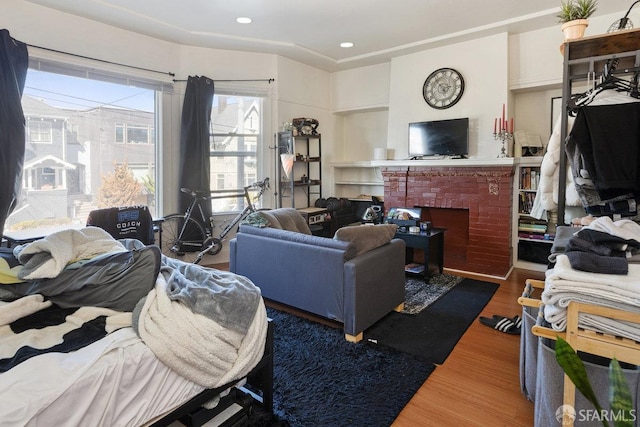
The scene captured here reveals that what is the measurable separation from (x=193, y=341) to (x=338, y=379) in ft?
3.49

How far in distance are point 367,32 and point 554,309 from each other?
12.7ft

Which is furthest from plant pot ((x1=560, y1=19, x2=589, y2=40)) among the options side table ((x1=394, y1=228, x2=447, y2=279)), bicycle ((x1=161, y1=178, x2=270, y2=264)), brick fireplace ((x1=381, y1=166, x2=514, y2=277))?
bicycle ((x1=161, y1=178, x2=270, y2=264))

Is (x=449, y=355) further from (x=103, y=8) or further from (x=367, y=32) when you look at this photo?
(x=103, y=8)

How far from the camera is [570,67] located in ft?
7.60

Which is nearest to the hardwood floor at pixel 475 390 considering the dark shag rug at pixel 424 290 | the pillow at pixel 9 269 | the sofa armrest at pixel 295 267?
the dark shag rug at pixel 424 290

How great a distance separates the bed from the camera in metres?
1.20

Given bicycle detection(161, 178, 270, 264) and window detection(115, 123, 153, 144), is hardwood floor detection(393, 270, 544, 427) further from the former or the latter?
window detection(115, 123, 153, 144)

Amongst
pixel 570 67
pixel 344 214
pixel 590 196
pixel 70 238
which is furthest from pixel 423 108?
pixel 70 238

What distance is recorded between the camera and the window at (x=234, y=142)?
4.90 metres

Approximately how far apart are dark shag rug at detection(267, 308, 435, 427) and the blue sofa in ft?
0.64

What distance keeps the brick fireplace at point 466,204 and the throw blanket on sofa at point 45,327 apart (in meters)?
3.88

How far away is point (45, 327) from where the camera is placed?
1.52m

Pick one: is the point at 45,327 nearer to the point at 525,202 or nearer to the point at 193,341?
the point at 193,341

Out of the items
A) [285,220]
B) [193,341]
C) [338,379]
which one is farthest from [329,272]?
[193,341]
